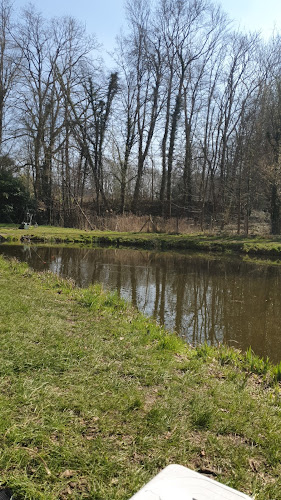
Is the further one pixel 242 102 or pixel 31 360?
pixel 242 102

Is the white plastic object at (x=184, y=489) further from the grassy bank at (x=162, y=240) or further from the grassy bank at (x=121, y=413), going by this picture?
the grassy bank at (x=162, y=240)

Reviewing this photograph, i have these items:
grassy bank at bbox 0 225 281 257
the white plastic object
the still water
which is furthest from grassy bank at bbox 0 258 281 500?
grassy bank at bbox 0 225 281 257

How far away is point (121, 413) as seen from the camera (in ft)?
9.37

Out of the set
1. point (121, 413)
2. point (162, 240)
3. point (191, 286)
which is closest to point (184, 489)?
point (121, 413)

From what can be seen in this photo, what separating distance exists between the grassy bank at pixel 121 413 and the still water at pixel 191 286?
1881mm

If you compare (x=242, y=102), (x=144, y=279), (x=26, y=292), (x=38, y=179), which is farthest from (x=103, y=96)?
(x=26, y=292)

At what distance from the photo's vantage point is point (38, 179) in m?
29.8

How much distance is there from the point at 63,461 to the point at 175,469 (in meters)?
1.08

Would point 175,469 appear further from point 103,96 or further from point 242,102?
point 103,96

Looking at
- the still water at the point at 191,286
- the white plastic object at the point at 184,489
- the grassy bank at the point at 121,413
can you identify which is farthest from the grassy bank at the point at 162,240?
the white plastic object at the point at 184,489

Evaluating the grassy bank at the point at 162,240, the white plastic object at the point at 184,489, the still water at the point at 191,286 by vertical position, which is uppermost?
the grassy bank at the point at 162,240

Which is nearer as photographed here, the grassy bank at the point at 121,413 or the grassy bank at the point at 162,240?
the grassy bank at the point at 121,413

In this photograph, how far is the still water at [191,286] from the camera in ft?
22.4

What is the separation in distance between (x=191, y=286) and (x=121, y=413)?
27.0ft
